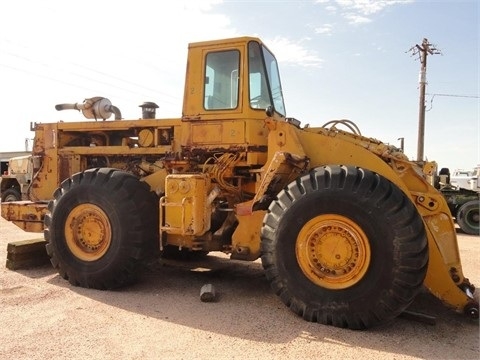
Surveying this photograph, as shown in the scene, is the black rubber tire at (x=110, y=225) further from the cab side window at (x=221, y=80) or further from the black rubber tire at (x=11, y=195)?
the black rubber tire at (x=11, y=195)

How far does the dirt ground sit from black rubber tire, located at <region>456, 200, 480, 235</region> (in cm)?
933

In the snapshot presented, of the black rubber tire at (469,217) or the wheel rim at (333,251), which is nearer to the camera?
the wheel rim at (333,251)

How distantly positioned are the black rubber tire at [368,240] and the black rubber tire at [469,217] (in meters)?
10.7

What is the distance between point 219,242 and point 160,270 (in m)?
1.56

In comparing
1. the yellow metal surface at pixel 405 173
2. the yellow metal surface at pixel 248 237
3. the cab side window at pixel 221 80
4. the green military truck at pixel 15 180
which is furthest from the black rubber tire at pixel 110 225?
the green military truck at pixel 15 180

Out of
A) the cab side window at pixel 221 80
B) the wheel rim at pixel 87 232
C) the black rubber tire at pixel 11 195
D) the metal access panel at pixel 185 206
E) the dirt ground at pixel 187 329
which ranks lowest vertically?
the dirt ground at pixel 187 329

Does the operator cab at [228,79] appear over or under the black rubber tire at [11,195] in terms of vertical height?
over

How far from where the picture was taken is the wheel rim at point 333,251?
4.25 m

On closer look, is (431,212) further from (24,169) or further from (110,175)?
(24,169)

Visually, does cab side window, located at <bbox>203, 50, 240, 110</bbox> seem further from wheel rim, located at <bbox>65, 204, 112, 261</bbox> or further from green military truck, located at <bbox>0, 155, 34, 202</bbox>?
green military truck, located at <bbox>0, 155, 34, 202</bbox>

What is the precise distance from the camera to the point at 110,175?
18.7ft

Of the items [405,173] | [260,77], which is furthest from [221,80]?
[405,173]

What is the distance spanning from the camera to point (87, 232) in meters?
5.74

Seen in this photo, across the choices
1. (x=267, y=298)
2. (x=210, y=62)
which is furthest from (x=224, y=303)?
(x=210, y=62)
